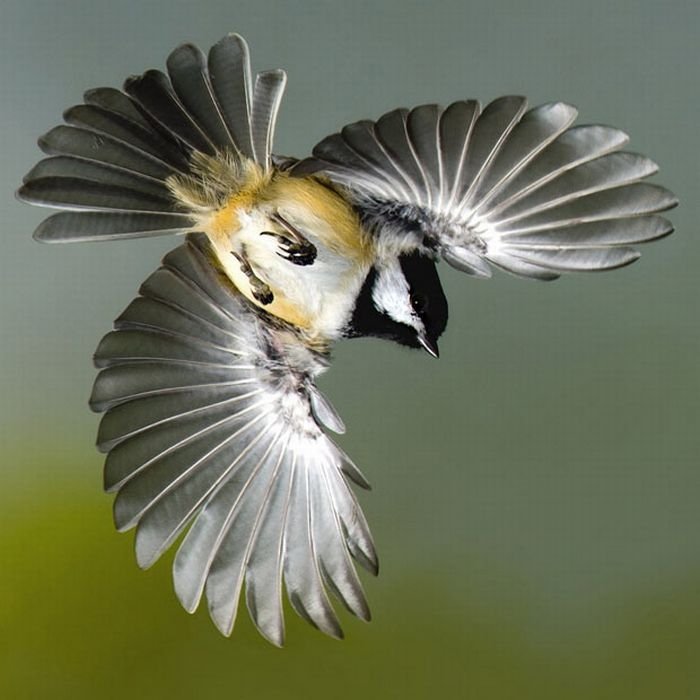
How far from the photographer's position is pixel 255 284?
82 cm

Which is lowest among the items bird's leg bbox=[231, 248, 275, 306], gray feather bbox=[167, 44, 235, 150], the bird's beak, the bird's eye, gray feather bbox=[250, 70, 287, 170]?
the bird's beak

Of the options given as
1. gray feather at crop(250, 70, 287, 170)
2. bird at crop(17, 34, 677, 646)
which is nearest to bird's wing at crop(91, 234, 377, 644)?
bird at crop(17, 34, 677, 646)

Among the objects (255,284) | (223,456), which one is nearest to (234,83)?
(255,284)

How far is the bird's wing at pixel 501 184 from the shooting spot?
2.53 feet

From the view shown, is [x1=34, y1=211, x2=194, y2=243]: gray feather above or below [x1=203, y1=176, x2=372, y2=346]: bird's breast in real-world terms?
above

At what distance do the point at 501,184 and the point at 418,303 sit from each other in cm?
11

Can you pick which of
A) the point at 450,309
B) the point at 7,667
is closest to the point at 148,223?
the point at 450,309

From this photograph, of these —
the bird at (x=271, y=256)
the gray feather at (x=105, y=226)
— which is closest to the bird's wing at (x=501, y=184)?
the bird at (x=271, y=256)

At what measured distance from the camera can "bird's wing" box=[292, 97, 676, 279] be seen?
2.53 feet

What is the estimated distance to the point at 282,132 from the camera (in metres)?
0.84

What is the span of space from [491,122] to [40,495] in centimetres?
54

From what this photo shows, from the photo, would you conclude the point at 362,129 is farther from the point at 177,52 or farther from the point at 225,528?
the point at 225,528

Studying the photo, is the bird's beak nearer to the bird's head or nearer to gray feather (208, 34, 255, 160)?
the bird's head

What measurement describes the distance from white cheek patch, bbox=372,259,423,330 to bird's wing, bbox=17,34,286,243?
0.38ft
